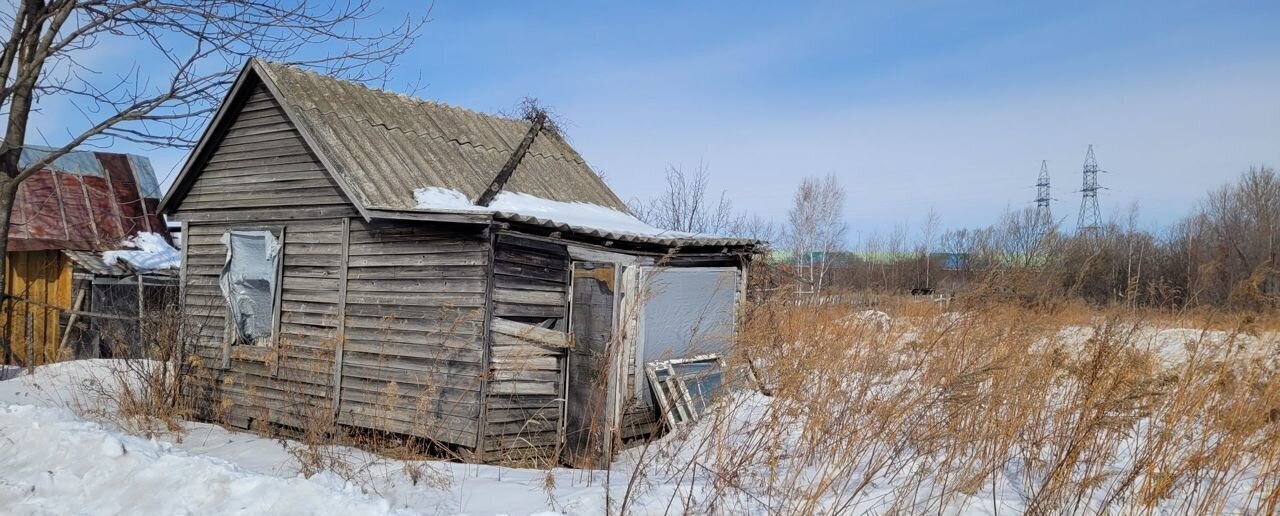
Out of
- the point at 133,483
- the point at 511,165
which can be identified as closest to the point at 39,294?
the point at 511,165

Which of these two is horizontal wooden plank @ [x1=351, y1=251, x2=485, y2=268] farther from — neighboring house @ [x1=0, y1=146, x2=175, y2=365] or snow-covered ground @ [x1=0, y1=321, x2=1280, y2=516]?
neighboring house @ [x1=0, y1=146, x2=175, y2=365]

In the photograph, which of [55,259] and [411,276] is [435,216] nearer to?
[411,276]

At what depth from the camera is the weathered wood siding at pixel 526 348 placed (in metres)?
8.00

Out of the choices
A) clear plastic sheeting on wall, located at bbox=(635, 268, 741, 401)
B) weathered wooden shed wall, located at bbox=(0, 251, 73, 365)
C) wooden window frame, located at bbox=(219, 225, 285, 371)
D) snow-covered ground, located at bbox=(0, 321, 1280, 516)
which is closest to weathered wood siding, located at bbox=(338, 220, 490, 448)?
wooden window frame, located at bbox=(219, 225, 285, 371)

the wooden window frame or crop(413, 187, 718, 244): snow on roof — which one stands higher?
crop(413, 187, 718, 244): snow on roof

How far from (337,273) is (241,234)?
6.06ft

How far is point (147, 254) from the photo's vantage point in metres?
15.7

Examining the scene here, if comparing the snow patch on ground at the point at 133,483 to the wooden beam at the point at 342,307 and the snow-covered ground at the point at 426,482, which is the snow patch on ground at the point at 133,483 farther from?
the wooden beam at the point at 342,307

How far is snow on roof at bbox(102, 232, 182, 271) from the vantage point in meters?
15.1

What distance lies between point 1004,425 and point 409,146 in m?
7.75

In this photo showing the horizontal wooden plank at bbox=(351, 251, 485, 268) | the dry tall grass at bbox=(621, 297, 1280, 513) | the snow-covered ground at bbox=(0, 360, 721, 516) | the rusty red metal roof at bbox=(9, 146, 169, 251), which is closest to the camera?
the dry tall grass at bbox=(621, 297, 1280, 513)

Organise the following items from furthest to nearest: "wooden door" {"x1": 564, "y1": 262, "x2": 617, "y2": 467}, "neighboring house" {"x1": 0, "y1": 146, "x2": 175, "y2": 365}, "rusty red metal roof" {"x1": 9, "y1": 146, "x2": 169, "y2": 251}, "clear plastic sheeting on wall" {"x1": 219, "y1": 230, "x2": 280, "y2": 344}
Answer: "rusty red metal roof" {"x1": 9, "y1": 146, "x2": 169, "y2": 251} → "neighboring house" {"x1": 0, "y1": 146, "x2": 175, "y2": 365} → "clear plastic sheeting on wall" {"x1": 219, "y1": 230, "x2": 280, "y2": 344} → "wooden door" {"x1": 564, "y1": 262, "x2": 617, "y2": 467}

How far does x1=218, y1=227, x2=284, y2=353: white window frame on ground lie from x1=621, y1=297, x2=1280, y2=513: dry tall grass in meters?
6.50

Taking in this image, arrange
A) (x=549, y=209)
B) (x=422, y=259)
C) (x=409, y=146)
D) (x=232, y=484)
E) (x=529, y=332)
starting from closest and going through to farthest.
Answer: (x=232, y=484) → (x=529, y=332) → (x=422, y=259) → (x=409, y=146) → (x=549, y=209)
